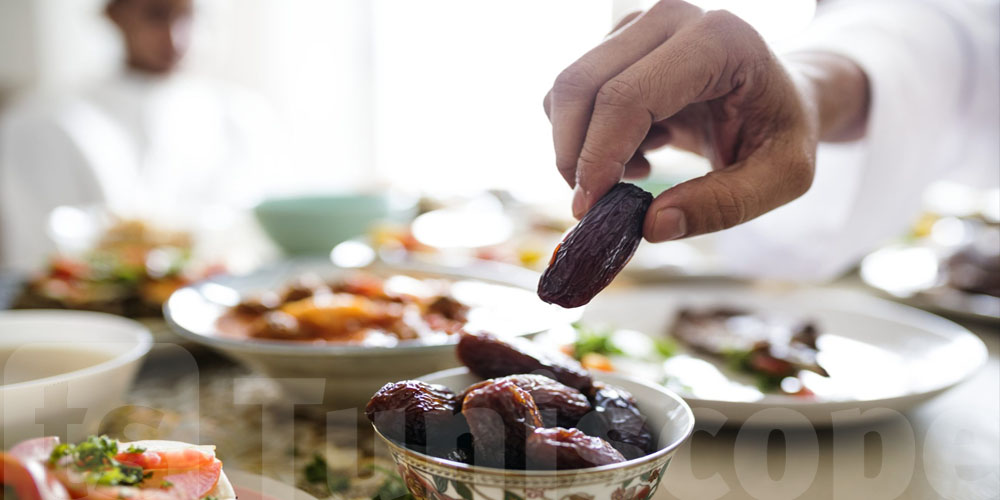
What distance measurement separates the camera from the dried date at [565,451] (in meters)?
0.47

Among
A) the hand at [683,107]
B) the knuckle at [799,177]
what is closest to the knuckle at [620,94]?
the hand at [683,107]

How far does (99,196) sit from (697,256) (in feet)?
8.87

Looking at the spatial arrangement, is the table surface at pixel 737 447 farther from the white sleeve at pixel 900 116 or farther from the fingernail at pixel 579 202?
the white sleeve at pixel 900 116

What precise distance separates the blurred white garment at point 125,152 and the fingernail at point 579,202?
2358 millimetres

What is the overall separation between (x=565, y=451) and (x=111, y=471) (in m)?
0.30

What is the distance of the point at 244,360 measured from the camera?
86 cm

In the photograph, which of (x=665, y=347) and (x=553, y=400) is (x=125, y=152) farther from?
(x=553, y=400)

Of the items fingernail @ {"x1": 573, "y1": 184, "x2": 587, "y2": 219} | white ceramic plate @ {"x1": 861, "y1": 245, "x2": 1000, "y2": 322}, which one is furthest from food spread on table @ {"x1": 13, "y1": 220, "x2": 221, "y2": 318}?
white ceramic plate @ {"x1": 861, "y1": 245, "x2": 1000, "y2": 322}

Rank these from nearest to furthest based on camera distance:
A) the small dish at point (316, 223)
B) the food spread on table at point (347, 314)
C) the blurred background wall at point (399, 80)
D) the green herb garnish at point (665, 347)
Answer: the food spread on table at point (347, 314) → the green herb garnish at point (665, 347) → the small dish at point (316, 223) → the blurred background wall at point (399, 80)

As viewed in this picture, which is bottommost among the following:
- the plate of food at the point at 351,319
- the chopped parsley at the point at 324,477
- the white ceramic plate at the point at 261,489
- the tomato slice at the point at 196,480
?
the chopped parsley at the point at 324,477

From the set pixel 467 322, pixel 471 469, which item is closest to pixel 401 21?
pixel 467 322

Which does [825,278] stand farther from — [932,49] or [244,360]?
[244,360]

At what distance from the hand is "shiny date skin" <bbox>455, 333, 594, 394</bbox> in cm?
13

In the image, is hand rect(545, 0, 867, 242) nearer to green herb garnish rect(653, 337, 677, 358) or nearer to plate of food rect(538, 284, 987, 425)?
plate of food rect(538, 284, 987, 425)
